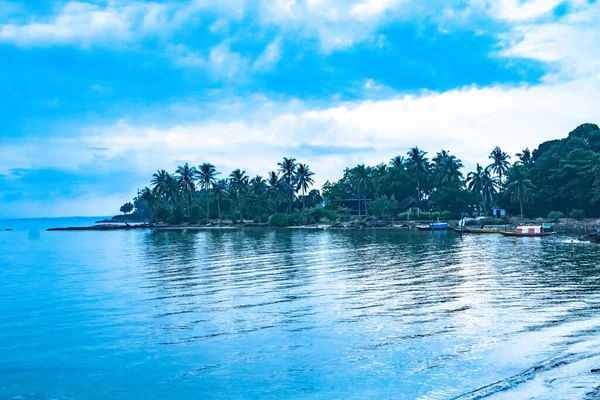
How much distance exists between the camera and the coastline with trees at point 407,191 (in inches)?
3241

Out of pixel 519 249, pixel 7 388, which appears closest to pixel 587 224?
pixel 519 249

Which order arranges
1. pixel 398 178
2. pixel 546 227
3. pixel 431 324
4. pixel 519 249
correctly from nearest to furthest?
pixel 431 324 → pixel 519 249 → pixel 546 227 → pixel 398 178

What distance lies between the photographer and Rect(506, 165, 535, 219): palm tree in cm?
8225

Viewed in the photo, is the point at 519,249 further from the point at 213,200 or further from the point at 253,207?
the point at 213,200

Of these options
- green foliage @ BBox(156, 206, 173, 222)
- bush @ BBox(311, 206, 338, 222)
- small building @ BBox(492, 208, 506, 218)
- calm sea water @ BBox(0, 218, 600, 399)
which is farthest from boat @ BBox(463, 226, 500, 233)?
green foliage @ BBox(156, 206, 173, 222)

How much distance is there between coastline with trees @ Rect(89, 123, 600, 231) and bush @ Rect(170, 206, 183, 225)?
23 centimetres

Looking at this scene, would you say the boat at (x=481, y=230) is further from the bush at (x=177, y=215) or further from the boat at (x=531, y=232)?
the bush at (x=177, y=215)

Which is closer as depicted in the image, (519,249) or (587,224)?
(519,249)

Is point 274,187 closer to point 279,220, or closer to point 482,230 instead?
point 279,220

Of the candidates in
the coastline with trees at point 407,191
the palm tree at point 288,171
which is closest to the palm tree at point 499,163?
the coastline with trees at point 407,191

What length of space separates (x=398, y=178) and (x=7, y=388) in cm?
9524

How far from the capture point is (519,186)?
3243 inches

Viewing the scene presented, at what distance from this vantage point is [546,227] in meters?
67.9

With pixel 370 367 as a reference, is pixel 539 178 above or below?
above
